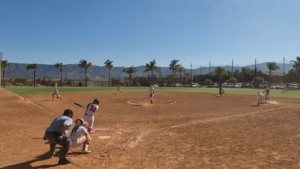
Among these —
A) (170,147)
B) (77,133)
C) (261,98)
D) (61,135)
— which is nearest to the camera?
(61,135)

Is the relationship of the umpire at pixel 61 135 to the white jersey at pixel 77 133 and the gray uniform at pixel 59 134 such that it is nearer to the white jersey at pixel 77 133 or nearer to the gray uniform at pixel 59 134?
the gray uniform at pixel 59 134

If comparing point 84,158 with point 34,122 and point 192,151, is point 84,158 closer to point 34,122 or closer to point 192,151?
point 192,151

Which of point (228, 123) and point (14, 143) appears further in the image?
point (228, 123)

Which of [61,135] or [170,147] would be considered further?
[170,147]

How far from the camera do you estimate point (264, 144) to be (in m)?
8.43

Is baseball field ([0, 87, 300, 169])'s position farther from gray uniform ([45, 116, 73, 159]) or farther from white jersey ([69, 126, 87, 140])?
white jersey ([69, 126, 87, 140])

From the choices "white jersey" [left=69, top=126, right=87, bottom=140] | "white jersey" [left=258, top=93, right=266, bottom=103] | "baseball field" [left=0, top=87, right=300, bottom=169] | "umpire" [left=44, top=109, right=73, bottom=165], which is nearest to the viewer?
"umpire" [left=44, top=109, right=73, bottom=165]

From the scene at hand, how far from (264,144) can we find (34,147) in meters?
8.77

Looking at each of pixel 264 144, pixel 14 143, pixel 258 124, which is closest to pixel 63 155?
pixel 14 143

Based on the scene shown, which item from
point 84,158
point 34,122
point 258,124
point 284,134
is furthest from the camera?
point 34,122

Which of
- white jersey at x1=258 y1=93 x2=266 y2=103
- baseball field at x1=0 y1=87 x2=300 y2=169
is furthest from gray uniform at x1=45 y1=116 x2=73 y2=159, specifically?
white jersey at x1=258 y1=93 x2=266 y2=103

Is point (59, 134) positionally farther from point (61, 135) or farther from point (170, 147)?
point (170, 147)

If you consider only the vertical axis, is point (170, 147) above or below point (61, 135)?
below

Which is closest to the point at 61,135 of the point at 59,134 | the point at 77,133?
the point at 59,134
